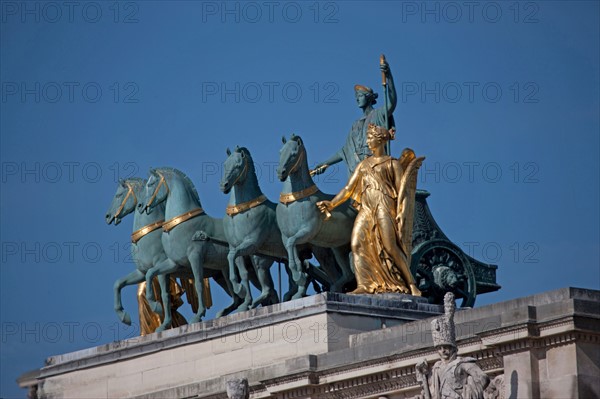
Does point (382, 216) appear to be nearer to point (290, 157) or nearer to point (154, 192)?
point (290, 157)

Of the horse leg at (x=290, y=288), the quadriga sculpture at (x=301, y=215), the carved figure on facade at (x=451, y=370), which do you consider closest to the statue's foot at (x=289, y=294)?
the horse leg at (x=290, y=288)

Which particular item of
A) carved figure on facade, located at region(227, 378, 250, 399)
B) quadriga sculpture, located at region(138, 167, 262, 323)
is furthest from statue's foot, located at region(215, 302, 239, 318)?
carved figure on facade, located at region(227, 378, 250, 399)

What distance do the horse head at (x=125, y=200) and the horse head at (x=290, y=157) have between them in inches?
175

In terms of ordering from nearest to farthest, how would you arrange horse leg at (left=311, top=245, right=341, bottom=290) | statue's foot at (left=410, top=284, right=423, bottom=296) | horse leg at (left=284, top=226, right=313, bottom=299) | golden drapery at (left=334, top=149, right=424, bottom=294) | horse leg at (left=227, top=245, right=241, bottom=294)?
golden drapery at (left=334, top=149, right=424, bottom=294), statue's foot at (left=410, top=284, right=423, bottom=296), horse leg at (left=284, top=226, right=313, bottom=299), horse leg at (left=227, top=245, right=241, bottom=294), horse leg at (left=311, top=245, right=341, bottom=290)

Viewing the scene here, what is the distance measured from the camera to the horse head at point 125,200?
42.1 m

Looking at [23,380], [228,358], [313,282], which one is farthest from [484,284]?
[23,380]

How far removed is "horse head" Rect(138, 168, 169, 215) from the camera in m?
41.1

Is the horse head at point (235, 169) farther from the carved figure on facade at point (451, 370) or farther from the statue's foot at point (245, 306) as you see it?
the carved figure on facade at point (451, 370)

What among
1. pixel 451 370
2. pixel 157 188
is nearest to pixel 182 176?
pixel 157 188

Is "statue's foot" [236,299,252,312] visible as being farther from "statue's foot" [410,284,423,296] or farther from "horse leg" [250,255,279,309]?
"statue's foot" [410,284,423,296]

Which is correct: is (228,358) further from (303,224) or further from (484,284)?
(484,284)

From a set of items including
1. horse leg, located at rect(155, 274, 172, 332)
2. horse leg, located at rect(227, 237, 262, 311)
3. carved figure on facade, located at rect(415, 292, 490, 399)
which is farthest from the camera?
horse leg, located at rect(155, 274, 172, 332)

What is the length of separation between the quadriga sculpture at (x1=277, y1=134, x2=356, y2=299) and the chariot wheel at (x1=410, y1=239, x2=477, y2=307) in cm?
217

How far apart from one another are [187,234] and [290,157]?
3049 mm
